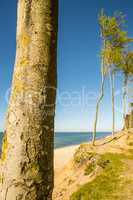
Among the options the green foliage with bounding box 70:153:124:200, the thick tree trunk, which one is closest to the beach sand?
the green foliage with bounding box 70:153:124:200

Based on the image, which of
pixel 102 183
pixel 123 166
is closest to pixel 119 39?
pixel 123 166

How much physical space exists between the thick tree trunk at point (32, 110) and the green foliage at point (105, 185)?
849cm

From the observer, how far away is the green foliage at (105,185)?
10.2m

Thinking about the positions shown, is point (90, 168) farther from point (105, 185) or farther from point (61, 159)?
point (61, 159)

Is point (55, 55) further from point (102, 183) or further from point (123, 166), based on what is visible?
point (123, 166)

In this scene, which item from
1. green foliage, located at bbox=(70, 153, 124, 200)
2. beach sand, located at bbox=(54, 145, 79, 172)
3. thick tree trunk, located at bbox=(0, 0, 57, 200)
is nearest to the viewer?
thick tree trunk, located at bbox=(0, 0, 57, 200)

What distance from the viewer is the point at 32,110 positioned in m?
2.16

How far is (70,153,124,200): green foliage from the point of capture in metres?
10.2

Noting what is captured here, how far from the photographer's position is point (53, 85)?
230cm

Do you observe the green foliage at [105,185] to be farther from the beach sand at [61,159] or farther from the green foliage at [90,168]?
the beach sand at [61,159]

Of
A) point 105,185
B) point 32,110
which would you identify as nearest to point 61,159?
point 105,185

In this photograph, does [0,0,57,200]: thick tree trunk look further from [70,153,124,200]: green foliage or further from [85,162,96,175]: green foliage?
[85,162,96,175]: green foliage

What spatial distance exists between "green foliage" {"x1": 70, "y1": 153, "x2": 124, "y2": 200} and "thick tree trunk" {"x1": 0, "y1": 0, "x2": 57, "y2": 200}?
27.8 ft

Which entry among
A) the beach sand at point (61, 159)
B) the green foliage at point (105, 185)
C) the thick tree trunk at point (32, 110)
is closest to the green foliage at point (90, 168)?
the green foliage at point (105, 185)
